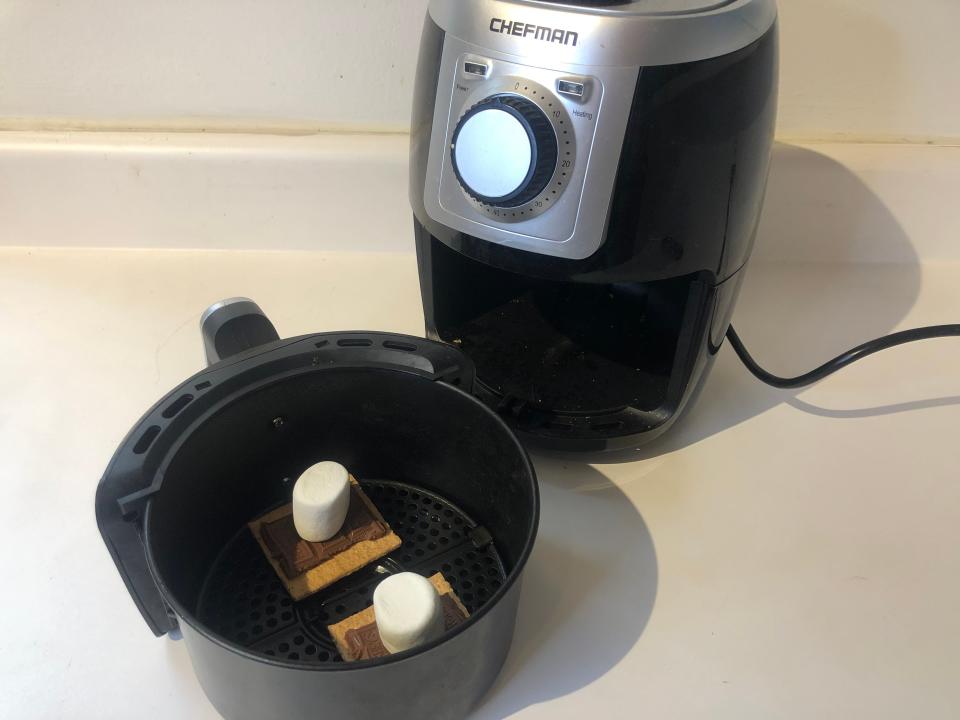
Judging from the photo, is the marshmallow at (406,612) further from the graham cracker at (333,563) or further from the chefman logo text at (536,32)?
the chefman logo text at (536,32)

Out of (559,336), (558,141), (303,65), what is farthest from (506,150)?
(303,65)

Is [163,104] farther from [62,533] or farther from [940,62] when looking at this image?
[940,62]

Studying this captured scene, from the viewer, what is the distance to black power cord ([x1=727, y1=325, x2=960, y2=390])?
52 centimetres

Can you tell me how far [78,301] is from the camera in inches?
23.5

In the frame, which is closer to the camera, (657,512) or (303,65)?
(657,512)

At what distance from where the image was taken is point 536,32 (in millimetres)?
339

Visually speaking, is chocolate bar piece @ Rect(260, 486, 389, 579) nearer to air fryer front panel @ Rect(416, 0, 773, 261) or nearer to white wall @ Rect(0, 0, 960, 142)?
air fryer front panel @ Rect(416, 0, 773, 261)

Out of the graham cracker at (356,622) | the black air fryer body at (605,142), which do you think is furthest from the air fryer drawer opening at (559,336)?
the graham cracker at (356,622)

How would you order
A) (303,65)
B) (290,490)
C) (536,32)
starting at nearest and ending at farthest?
(536,32) < (290,490) < (303,65)

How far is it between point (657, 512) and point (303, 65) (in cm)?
39

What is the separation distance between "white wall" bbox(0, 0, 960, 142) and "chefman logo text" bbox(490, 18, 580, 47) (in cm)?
23

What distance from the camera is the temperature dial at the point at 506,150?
342mm

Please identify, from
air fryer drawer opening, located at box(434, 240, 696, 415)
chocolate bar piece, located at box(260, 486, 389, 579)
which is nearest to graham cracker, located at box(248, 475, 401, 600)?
chocolate bar piece, located at box(260, 486, 389, 579)

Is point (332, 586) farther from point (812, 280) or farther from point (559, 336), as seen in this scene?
point (812, 280)
